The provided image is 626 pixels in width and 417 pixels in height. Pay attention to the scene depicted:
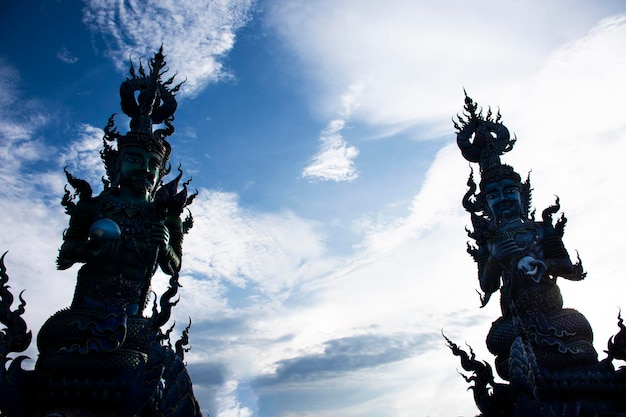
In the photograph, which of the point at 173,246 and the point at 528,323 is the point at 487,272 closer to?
the point at 528,323

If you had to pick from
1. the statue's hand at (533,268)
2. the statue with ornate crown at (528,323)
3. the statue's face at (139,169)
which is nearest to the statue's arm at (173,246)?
the statue's face at (139,169)

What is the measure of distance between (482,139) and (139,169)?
36.7 feet

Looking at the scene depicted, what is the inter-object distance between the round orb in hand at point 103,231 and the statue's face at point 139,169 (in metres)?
1.73

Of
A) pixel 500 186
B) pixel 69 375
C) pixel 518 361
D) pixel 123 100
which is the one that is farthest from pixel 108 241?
pixel 500 186

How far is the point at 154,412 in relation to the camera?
35.4 ft

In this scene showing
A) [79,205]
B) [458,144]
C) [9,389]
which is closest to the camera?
[9,389]

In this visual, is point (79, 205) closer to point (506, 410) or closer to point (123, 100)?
point (123, 100)

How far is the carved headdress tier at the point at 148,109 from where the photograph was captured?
14602 mm

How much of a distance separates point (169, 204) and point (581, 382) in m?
10.9

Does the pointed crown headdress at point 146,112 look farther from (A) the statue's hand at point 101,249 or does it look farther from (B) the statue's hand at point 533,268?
(B) the statue's hand at point 533,268

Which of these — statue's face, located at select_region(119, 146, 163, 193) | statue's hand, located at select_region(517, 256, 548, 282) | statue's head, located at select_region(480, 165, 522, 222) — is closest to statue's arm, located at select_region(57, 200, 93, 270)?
statue's face, located at select_region(119, 146, 163, 193)

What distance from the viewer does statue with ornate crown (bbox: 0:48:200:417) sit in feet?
34.3

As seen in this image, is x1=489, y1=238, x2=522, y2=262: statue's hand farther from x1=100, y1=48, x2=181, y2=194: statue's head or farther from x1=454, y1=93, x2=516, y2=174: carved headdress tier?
x1=100, y1=48, x2=181, y2=194: statue's head

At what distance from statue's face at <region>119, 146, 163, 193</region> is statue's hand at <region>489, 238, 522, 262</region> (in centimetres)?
986
